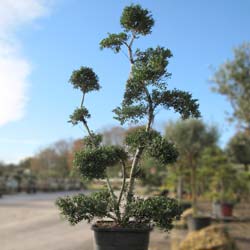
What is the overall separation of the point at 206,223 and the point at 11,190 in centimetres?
2490

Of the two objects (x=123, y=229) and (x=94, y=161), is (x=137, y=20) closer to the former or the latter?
(x=94, y=161)

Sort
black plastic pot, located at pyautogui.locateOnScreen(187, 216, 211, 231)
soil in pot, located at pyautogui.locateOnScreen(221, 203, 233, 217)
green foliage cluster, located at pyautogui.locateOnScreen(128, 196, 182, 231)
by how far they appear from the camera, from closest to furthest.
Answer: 1. green foliage cluster, located at pyautogui.locateOnScreen(128, 196, 182, 231)
2. black plastic pot, located at pyautogui.locateOnScreen(187, 216, 211, 231)
3. soil in pot, located at pyautogui.locateOnScreen(221, 203, 233, 217)

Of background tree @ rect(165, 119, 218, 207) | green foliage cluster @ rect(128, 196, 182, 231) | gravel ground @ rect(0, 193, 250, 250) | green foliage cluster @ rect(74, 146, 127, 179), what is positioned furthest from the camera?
background tree @ rect(165, 119, 218, 207)

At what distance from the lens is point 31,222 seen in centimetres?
1283

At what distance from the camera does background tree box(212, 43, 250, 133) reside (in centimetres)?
1213

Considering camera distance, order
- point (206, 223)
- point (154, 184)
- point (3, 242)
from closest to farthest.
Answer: point (3, 242), point (206, 223), point (154, 184)

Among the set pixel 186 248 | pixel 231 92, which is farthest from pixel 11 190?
pixel 186 248

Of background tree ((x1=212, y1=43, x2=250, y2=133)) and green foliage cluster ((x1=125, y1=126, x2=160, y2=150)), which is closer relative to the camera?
green foliage cluster ((x1=125, y1=126, x2=160, y2=150))

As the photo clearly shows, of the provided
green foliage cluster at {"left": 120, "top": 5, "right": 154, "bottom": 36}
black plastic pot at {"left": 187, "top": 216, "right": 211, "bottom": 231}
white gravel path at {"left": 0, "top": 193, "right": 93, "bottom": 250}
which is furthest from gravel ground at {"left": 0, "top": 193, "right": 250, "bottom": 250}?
green foliage cluster at {"left": 120, "top": 5, "right": 154, "bottom": 36}

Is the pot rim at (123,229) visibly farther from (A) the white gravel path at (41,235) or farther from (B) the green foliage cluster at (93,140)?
(A) the white gravel path at (41,235)

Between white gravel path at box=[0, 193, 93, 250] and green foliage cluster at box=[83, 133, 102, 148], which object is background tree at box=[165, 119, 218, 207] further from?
green foliage cluster at box=[83, 133, 102, 148]

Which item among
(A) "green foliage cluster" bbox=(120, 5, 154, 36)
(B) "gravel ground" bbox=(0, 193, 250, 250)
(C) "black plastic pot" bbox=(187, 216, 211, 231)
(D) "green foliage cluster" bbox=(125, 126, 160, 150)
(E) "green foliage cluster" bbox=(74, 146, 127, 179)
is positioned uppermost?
(A) "green foliage cluster" bbox=(120, 5, 154, 36)

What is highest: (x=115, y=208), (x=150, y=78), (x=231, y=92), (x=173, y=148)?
(x=231, y=92)

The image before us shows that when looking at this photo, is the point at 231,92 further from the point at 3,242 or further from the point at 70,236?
the point at 3,242
